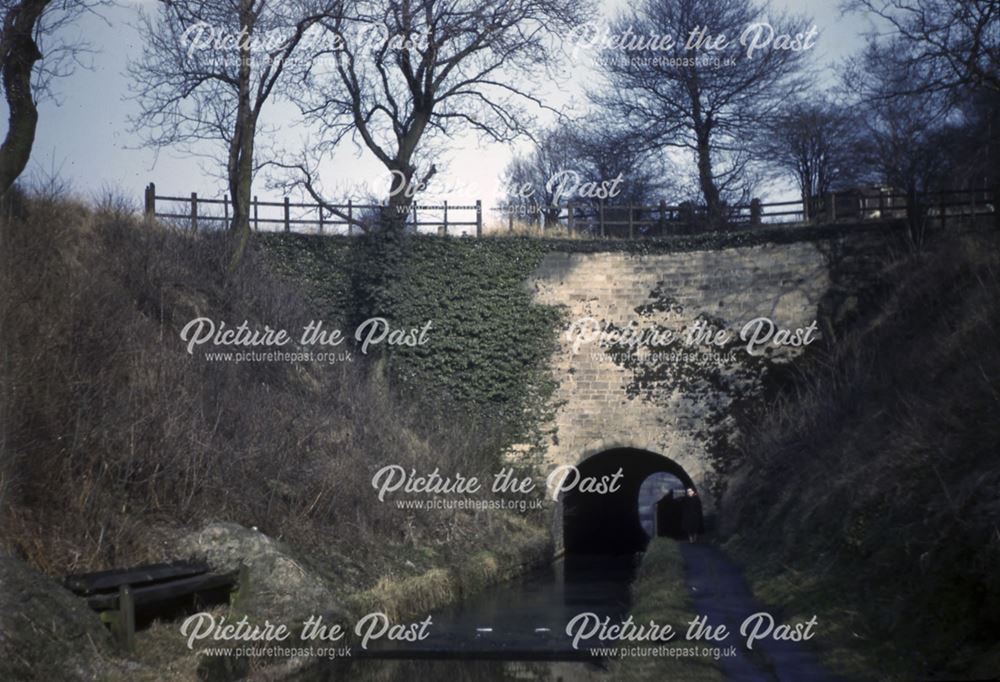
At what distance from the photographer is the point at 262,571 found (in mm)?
13805

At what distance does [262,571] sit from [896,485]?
832 cm

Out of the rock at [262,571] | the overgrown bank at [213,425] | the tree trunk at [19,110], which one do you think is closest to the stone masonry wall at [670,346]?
the overgrown bank at [213,425]

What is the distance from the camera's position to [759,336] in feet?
88.0

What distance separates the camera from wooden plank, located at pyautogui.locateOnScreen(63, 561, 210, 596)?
10.5 m

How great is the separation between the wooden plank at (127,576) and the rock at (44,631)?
45 cm

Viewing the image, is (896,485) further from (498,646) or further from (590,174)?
(590,174)

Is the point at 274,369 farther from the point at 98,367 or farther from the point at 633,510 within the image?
the point at 633,510

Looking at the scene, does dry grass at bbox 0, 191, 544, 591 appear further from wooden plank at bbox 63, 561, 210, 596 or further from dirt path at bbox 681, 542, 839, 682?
dirt path at bbox 681, 542, 839, 682

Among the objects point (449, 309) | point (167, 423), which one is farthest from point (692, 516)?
point (167, 423)

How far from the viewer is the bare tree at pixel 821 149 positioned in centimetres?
4006

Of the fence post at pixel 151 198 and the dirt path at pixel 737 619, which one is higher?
the fence post at pixel 151 198

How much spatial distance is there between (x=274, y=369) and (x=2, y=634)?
12.4 metres

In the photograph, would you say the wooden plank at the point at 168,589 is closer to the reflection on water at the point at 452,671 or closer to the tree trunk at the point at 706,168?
the reflection on water at the point at 452,671

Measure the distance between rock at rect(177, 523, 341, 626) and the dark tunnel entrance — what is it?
47.7 ft
